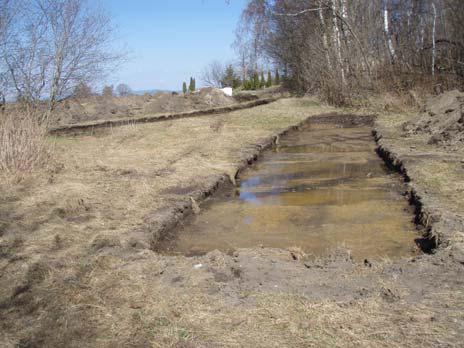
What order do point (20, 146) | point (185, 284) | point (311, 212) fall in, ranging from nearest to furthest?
1. point (185, 284)
2. point (311, 212)
3. point (20, 146)

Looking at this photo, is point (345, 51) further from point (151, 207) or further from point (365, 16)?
point (151, 207)

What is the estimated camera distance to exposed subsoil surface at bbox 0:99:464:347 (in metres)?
2.80

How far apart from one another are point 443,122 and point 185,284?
8.29m

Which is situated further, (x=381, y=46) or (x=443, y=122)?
(x=381, y=46)

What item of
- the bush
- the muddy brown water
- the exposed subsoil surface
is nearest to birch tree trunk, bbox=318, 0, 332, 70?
the muddy brown water

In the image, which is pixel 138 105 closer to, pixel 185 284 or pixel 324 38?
pixel 324 38

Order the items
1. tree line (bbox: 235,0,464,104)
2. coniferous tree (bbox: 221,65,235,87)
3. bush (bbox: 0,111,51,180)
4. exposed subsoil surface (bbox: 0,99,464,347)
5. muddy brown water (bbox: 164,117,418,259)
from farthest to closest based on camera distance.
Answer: coniferous tree (bbox: 221,65,235,87), tree line (bbox: 235,0,464,104), bush (bbox: 0,111,51,180), muddy brown water (bbox: 164,117,418,259), exposed subsoil surface (bbox: 0,99,464,347)

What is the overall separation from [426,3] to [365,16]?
4063mm

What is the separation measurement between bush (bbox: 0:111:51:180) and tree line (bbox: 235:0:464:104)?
1131cm

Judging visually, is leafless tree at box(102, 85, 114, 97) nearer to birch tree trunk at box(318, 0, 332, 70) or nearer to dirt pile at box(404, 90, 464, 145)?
birch tree trunk at box(318, 0, 332, 70)

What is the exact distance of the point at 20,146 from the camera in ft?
23.2

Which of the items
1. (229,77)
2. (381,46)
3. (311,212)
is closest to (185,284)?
(311,212)

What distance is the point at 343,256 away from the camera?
4.02m

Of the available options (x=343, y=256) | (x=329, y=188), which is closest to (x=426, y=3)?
(x=329, y=188)
